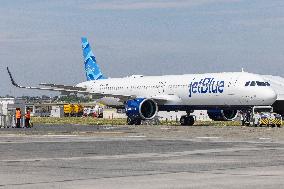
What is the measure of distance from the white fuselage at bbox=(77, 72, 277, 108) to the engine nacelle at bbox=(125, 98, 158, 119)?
0.98 metres

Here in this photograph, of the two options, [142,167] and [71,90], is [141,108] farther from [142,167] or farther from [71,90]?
[142,167]

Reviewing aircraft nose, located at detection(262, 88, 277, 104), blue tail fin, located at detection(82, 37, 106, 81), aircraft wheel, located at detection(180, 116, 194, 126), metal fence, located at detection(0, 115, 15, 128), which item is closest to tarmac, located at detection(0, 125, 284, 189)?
aircraft nose, located at detection(262, 88, 277, 104)

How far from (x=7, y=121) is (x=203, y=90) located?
1914cm

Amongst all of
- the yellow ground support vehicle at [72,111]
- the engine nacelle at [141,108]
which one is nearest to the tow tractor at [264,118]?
the engine nacelle at [141,108]

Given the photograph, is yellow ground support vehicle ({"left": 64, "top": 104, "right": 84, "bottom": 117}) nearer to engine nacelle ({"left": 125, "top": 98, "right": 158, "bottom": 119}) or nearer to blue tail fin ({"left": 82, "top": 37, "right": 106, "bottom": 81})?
blue tail fin ({"left": 82, "top": 37, "right": 106, "bottom": 81})

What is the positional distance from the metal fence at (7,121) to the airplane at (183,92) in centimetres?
649

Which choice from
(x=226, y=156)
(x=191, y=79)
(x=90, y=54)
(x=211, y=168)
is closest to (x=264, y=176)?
(x=211, y=168)

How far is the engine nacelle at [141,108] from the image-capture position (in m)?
68.1

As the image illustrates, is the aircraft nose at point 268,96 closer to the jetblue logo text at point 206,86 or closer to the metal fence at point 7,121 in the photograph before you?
the jetblue logo text at point 206,86

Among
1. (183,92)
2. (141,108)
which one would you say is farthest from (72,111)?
(183,92)

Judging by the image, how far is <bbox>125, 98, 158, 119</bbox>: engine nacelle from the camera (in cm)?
6812

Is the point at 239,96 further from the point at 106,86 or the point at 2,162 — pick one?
the point at 2,162

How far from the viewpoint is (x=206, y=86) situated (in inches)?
2527

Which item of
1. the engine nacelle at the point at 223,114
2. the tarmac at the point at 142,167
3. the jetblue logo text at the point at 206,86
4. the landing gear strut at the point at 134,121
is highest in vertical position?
the jetblue logo text at the point at 206,86
